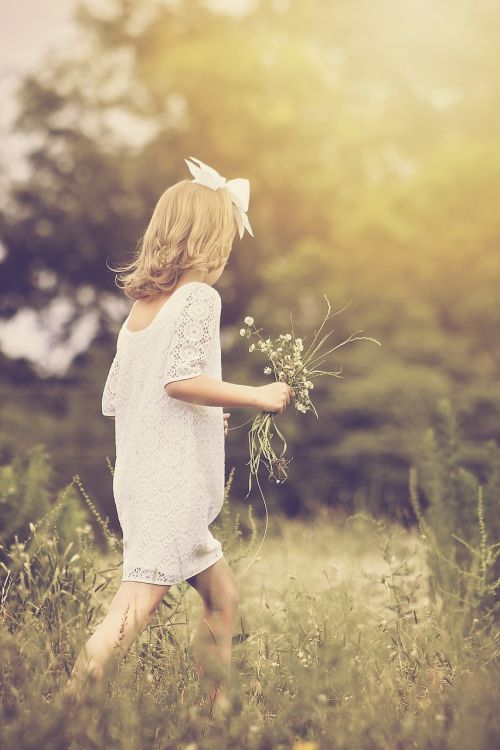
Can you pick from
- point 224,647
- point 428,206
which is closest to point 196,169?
point 224,647

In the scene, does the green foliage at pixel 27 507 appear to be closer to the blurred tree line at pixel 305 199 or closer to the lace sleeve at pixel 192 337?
the lace sleeve at pixel 192 337

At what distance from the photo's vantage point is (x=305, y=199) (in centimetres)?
1642

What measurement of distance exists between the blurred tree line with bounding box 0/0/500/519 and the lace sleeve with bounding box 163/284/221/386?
819 cm

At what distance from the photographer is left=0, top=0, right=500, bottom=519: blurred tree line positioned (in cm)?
1199

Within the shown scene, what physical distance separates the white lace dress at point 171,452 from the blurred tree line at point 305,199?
8.09 m

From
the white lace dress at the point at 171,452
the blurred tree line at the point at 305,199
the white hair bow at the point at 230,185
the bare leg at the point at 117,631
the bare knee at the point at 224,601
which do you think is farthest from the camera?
the blurred tree line at the point at 305,199

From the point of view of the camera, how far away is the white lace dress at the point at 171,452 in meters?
2.97

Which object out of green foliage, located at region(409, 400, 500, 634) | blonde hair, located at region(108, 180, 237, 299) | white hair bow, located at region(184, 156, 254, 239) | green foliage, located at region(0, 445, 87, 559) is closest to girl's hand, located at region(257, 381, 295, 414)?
blonde hair, located at region(108, 180, 237, 299)

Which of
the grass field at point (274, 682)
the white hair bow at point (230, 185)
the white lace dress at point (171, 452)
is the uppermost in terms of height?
the white hair bow at point (230, 185)

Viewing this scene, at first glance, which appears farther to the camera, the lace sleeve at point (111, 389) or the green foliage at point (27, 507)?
the green foliage at point (27, 507)

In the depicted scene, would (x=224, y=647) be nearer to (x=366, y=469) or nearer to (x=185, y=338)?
(x=185, y=338)

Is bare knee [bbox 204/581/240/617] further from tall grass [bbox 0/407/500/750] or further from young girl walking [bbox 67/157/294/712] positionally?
tall grass [bbox 0/407/500/750]

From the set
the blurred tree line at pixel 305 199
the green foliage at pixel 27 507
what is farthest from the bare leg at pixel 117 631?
the blurred tree line at pixel 305 199

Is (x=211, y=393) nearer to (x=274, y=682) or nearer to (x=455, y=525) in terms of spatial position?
(x=274, y=682)
